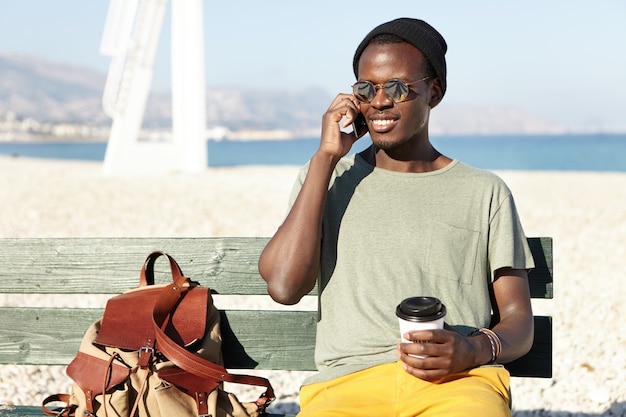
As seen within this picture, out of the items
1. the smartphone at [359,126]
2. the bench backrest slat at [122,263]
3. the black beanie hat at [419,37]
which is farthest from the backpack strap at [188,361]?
the black beanie hat at [419,37]

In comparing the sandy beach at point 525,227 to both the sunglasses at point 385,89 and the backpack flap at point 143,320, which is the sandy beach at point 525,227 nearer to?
the backpack flap at point 143,320

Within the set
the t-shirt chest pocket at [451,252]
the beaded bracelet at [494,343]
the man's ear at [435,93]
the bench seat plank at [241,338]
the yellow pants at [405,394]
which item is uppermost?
the man's ear at [435,93]

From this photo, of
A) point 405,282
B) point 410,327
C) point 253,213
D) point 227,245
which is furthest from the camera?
point 253,213

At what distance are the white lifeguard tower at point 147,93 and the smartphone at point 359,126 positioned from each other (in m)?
18.1

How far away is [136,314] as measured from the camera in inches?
130

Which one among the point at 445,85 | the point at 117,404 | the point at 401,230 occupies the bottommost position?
the point at 117,404

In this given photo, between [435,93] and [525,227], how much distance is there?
10.2 m

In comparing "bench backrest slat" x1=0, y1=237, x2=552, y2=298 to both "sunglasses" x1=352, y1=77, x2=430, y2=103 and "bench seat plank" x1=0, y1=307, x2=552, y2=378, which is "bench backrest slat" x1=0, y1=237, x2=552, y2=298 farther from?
"sunglasses" x1=352, y1=77, x2=430, y2=103

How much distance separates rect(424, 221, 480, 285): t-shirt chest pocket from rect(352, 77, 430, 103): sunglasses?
1.60ft

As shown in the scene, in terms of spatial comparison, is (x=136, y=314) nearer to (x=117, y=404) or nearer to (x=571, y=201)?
(x=117, y=404)

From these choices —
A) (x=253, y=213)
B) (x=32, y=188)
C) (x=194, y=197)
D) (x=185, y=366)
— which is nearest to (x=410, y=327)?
(x=185, y=366)

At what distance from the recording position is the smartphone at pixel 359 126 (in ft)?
10.1

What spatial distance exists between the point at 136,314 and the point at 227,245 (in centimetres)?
54

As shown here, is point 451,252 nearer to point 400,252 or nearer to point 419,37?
point 400,252
